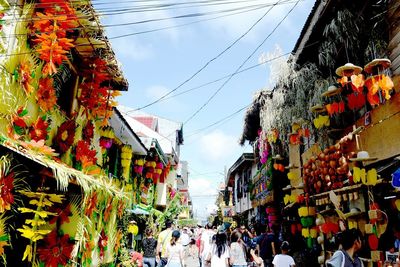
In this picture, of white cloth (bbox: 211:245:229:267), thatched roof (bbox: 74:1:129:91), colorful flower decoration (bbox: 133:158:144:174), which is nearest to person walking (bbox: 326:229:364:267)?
white cloth (bbox: 211:245:229:267)

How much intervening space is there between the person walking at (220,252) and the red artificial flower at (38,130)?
4767 mm

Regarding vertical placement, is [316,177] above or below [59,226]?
above

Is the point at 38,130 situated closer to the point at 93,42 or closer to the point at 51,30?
the point at 51,30

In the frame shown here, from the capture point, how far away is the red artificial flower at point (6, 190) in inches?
211

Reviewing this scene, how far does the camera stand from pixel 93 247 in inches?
348

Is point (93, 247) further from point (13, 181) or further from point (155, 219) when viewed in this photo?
point (155, 219)

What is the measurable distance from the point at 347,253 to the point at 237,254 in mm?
4534

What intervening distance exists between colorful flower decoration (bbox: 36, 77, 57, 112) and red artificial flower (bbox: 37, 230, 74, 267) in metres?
2.77

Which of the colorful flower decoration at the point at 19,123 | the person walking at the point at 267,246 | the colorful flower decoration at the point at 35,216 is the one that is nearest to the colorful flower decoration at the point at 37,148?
the colorful flower decoration at the point at 19,123

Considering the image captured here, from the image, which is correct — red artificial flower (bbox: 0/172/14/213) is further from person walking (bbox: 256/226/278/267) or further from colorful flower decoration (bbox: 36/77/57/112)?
person walking (bbox: 256/226/278/267)

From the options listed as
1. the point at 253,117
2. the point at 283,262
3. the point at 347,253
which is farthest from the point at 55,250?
the point at 253,117

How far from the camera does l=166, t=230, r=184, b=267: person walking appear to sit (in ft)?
33.7

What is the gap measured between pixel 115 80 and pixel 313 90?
591 cm

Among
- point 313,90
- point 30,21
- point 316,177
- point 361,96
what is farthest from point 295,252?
point 30,21
